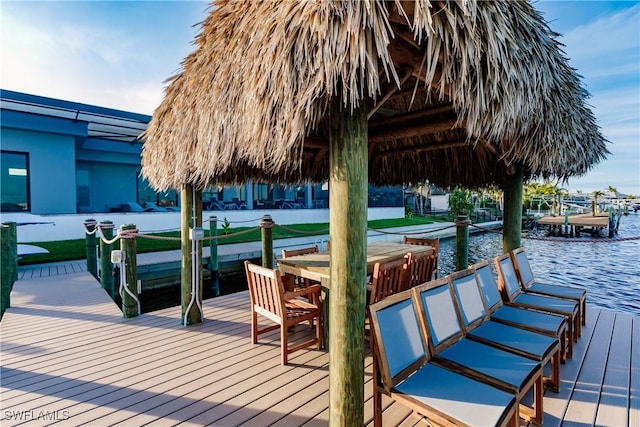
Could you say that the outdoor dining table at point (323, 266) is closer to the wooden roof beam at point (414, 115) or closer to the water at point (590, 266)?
the wooden roof beam at point (414, 115)

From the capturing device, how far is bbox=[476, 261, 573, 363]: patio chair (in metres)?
2.68

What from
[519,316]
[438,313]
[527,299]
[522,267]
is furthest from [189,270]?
[522,267]

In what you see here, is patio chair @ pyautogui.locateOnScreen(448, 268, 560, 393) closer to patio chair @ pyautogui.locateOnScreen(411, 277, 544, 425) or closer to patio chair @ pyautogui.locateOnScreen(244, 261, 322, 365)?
patio chair @ pyautogui.locateOnScreen(411, 277, 544, 425)

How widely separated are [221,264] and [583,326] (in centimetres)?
764

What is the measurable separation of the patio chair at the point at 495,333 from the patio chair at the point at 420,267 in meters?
0.95

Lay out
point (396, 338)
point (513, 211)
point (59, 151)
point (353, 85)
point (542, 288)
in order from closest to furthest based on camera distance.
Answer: point (353, 85) → point (396, 338) → point (542, 288) → point (513, 211) → point (59, 151)

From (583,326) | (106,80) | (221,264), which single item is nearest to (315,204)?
(221,264)

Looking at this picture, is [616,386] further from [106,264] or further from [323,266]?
[106,264]

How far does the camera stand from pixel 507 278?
3.46 metres

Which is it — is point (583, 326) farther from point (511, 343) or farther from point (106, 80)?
point (106, 80)

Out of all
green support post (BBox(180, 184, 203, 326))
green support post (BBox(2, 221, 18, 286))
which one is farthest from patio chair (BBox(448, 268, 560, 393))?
green support post (BBox(2, 221, 18, 286))

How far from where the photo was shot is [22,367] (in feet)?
9.88

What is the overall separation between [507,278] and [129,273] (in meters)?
4.64

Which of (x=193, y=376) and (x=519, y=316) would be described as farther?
(x=519, y=316)
